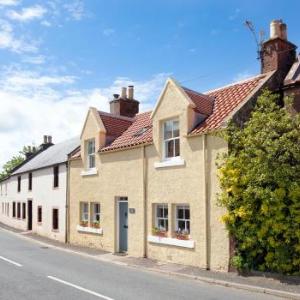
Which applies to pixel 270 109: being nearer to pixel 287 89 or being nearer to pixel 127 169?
pixel 287 89

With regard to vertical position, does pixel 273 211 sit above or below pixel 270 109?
below

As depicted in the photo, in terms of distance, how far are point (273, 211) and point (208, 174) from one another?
3193 mm

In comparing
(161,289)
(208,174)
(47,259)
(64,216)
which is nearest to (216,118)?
(208,174)

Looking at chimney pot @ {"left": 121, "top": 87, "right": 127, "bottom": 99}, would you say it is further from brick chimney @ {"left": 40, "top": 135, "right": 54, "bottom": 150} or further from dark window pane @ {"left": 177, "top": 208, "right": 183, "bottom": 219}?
brick chimney @ {"left": 40, "top": 135, "right": 54, "bottom": 150}

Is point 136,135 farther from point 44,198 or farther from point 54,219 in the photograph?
point 44,198

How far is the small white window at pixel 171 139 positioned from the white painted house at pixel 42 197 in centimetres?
1027

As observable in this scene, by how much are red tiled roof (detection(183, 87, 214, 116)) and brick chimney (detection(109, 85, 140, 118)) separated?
8.96 meters

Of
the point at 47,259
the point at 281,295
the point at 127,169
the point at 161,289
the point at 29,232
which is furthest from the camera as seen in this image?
the point at 29,232

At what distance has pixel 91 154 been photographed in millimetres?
23297

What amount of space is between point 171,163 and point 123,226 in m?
4.82

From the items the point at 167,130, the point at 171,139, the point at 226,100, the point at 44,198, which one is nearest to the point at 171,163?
the point at 171,139

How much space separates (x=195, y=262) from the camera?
15.5 meters

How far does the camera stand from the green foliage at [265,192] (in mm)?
12289

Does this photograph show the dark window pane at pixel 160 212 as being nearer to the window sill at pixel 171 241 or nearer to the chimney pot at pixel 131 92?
the window sill at pixel 171 241
